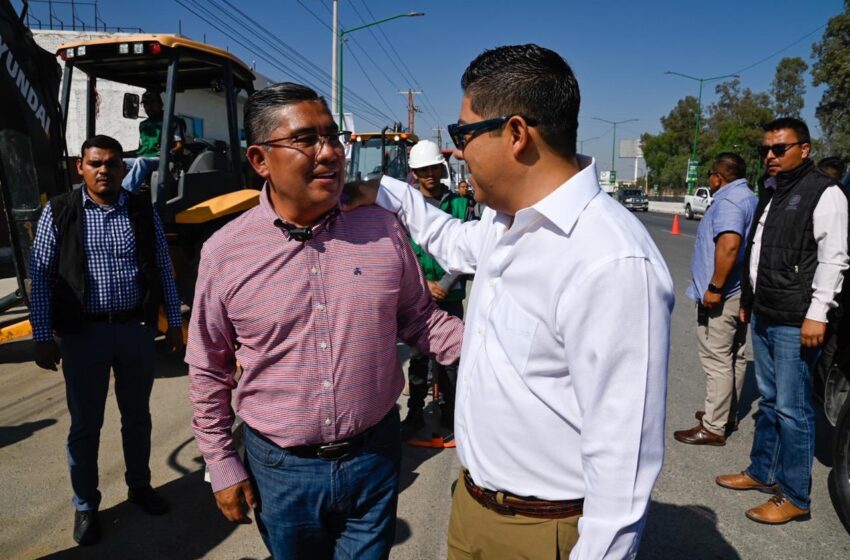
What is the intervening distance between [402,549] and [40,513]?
2.12 m

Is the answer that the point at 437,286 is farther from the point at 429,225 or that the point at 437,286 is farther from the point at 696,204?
the point at 696,204

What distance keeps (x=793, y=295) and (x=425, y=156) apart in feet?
8.93

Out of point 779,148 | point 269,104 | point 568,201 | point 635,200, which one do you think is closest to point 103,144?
point 269,104

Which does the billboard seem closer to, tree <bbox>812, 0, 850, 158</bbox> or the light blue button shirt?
tree <bbox>812, 0, 850, 158</bbox>

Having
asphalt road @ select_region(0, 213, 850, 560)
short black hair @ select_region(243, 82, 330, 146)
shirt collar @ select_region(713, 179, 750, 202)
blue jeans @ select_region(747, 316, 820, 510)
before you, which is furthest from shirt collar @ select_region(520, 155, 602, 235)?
shirt collar @ select_region(713, 179, 750, 202)

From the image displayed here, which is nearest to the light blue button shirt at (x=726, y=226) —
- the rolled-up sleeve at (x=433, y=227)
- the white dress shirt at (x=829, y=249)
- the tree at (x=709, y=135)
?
the white dress shirt at (x=829, y=249)

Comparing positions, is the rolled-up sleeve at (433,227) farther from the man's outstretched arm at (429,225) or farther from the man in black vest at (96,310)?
the man in black vest at (96,310)

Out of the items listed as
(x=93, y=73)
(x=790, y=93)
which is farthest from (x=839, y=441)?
(x=790, y=93)

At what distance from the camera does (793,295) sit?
3197 mm

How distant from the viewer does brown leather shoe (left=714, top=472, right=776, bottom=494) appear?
359cm

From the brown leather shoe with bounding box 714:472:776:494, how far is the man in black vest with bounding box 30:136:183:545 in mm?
3361

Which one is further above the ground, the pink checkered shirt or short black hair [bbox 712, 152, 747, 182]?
short black hair [bbox 712, 152, 747, 182]

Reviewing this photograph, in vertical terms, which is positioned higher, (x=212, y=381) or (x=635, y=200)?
→ (x=635, y=200)

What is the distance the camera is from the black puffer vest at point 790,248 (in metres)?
3.17
